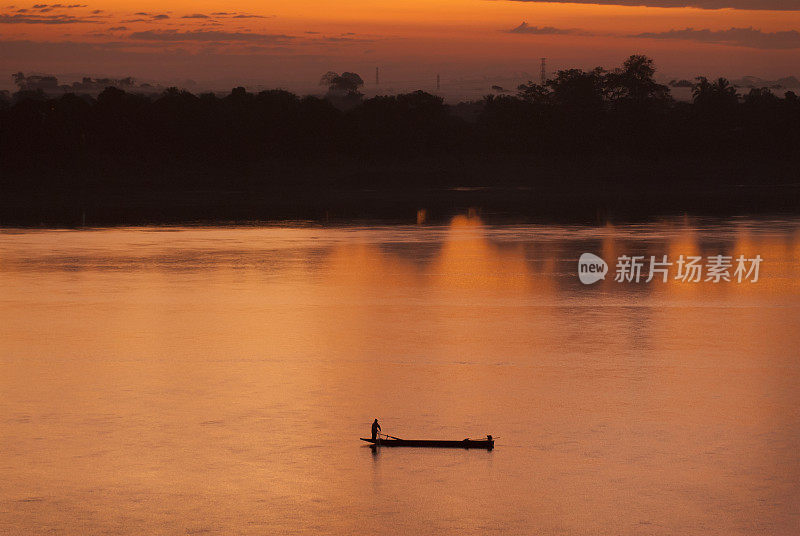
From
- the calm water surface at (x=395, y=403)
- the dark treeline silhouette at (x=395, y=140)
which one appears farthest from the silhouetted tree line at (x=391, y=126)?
the calm water surface at (x=395, y=403)

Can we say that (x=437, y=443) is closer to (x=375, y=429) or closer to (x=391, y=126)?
(x=375, y=429)

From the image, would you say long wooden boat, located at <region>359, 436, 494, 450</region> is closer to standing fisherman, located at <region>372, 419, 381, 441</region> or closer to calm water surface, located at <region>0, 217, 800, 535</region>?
standing fisherman, located at <region>372, 419, 381, 441</region>

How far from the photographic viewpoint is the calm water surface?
6977mm

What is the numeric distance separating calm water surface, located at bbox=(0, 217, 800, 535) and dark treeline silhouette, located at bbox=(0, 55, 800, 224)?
38503mm

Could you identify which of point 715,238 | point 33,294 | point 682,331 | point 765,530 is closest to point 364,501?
point 765,530

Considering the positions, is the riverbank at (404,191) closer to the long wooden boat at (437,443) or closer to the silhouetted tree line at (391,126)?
the silhouetted tree line at (391,126)

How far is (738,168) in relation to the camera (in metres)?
76.9

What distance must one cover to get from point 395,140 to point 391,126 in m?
1.53

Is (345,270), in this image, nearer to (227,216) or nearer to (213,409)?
(213,409)

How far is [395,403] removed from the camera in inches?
379

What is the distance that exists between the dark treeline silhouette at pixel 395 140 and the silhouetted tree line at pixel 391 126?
0.36ft

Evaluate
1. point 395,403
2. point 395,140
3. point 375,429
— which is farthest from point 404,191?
point 375,429

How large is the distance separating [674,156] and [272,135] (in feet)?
87.1

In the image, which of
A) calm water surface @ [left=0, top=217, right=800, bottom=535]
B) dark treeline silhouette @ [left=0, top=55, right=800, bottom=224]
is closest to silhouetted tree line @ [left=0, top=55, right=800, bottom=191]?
dark treeline silhouette @ [left=0, top=55, right=800, bottom=224]
